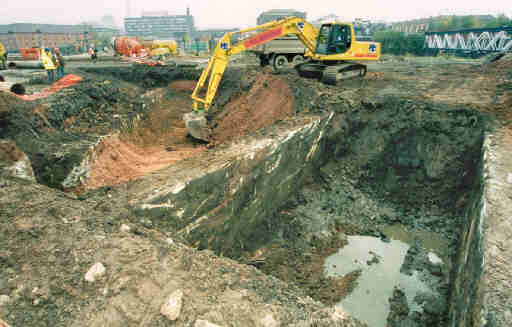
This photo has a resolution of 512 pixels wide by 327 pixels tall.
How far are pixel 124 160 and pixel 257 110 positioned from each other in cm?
431

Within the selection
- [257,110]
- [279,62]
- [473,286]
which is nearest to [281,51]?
[279,62]

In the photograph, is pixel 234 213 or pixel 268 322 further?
pixel 234 213

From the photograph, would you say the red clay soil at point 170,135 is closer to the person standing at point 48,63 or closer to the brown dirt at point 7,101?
the brown dirt at point 7,101

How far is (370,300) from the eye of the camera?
555 centimetres

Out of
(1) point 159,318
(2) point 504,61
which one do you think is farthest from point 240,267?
(2) point 504,61

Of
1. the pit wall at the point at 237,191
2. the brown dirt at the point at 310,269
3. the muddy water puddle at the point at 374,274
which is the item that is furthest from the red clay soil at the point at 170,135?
the muddy water puddle at the point at 374,274

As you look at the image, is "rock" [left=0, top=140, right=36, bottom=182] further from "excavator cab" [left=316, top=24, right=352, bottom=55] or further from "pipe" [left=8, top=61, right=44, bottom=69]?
"pipe" [left=8, top=61, right=44, bottom=69]

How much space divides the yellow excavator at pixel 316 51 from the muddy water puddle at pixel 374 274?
533 centimetres

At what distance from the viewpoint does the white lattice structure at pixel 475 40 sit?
21.3 m

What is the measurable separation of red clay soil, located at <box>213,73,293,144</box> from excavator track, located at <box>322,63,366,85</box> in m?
1.78

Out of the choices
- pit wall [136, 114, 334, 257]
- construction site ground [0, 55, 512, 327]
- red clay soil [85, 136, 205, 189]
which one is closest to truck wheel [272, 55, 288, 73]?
construction site ground [0, 55, 512, 327]

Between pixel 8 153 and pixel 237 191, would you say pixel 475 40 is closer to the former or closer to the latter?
pixel 237 191

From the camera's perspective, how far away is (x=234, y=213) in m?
6.16

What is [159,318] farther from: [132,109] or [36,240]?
[132,109]
